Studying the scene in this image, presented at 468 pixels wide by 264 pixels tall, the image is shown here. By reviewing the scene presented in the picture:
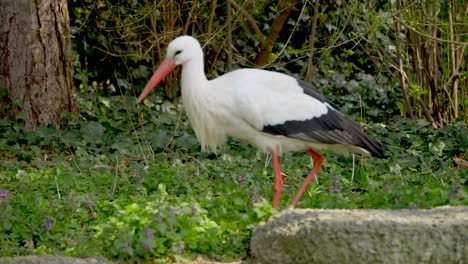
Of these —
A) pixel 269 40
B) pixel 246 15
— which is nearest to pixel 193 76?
pixel 246 15

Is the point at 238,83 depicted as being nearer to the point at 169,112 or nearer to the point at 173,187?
the point at 173,187

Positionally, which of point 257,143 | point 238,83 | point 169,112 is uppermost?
point 238,83

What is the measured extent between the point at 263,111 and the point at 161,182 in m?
1.19

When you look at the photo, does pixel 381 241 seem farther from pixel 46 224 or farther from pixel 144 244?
pixel 46 224

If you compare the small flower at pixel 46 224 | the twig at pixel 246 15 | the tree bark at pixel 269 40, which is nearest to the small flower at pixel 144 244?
the small flower at pixel 46 224

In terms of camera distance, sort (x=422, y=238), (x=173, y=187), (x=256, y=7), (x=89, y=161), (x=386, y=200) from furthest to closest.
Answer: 1. (x=256, y=7)
2. (x=89, y=161)
3. (x=173, y=187)
4. (x=386, y=200)
5. (x=422, y=238)

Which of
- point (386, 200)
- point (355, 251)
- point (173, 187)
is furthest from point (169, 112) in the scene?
point (355, 251)

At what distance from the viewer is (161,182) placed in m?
7.38

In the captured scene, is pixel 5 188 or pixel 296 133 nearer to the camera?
pixel 296 133

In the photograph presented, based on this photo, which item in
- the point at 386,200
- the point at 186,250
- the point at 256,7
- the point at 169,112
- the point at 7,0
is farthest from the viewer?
the point at 169,112

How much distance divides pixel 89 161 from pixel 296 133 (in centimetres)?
238

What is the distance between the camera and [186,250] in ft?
17.4

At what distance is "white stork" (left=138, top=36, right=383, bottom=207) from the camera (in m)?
6.68

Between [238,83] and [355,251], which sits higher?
[238,83]
